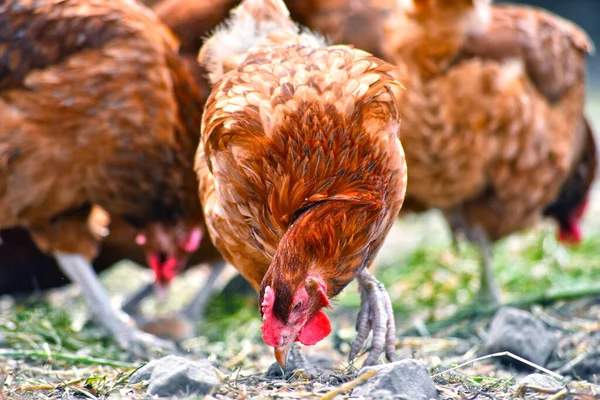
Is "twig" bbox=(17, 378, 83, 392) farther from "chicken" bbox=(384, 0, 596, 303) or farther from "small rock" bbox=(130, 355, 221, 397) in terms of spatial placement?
"chicken" bbox=(384, 0, 596, 303)

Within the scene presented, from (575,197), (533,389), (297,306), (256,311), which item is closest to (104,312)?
(256,311)

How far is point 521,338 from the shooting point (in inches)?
117

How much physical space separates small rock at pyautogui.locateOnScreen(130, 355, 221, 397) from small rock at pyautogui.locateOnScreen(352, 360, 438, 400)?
16.3 inches

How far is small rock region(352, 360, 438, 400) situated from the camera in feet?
6.82

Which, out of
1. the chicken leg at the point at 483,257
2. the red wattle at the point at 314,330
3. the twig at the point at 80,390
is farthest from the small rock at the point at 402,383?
the chicken leg at the point at 483,257

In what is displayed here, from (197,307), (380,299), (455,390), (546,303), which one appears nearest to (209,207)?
(380,299)

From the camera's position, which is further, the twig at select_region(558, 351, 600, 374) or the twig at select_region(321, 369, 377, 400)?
the twig at select_region(558, 351, 600, 374)

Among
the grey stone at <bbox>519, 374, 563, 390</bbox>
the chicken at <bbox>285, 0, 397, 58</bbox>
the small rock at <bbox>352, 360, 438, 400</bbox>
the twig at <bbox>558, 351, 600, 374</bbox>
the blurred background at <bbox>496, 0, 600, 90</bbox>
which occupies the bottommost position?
the blurred background at <bbox>496, 0, 600, 90</bbox>

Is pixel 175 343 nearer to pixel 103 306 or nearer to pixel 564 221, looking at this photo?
pixel 103 306

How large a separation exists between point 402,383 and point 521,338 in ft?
3.44

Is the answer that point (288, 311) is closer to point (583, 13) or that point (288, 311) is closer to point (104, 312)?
point (104, 312)

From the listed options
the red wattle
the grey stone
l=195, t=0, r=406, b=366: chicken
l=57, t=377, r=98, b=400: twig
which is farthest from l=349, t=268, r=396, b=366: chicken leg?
l=57, t=377, r=98, b=400: twig

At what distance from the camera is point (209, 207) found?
2713 millimetres

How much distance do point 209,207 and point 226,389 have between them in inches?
28.9
